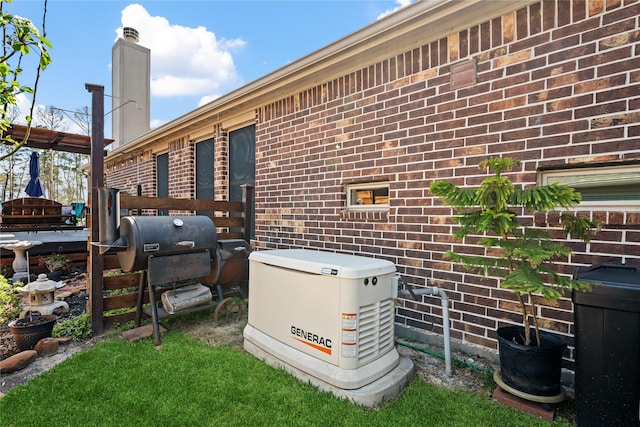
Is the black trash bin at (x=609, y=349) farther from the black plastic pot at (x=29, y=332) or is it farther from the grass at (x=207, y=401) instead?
the black plastic pot at (x=29, y=332)

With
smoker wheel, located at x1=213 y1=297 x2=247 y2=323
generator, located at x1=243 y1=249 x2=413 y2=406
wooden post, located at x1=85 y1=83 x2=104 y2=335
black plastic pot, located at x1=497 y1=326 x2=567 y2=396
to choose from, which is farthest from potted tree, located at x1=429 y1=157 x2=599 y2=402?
wooden post, located at x1=85 y1=83 x2=104 y2=335

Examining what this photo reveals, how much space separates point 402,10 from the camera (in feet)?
8.51

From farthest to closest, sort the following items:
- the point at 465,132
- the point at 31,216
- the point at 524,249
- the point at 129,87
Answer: the point at 129,87 → the point at 31,216 → the point at 465,132 → the point at 524,249

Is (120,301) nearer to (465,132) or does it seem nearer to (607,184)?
(465,132)

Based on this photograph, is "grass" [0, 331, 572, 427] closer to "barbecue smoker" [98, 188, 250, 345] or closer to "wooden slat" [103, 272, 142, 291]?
"barbecue smoker" [98, 188, 250, 345]

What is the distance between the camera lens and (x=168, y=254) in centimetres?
314

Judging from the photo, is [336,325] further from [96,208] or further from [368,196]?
[96,208]

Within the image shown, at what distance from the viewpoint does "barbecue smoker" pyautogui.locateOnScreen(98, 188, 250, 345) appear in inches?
118

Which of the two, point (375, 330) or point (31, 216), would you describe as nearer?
point (375, 330)

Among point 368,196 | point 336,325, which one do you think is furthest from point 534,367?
point 368,196

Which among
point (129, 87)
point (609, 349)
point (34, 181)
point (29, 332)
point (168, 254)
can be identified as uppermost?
point (129, 87)

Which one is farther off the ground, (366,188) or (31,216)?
(366,188)

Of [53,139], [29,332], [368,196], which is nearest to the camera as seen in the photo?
[29,332]

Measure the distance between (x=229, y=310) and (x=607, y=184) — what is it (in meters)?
3.59
